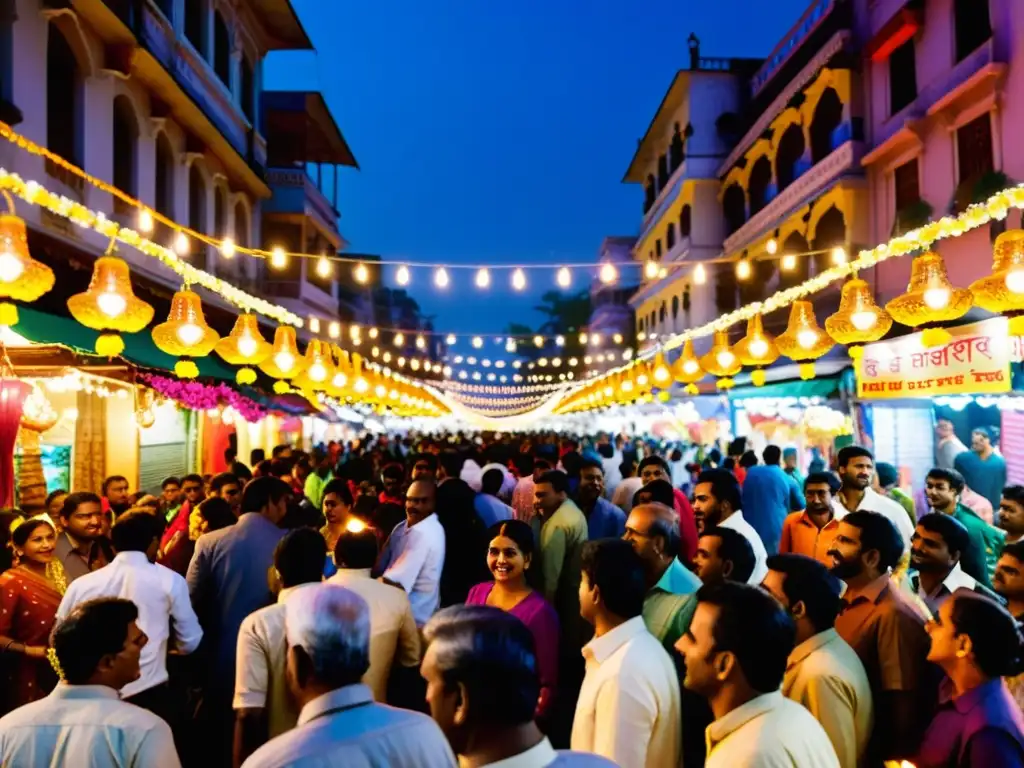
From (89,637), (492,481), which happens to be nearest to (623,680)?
(89,637)

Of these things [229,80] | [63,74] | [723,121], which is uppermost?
[723,121]

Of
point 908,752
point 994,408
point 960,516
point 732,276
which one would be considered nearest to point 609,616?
point 908,752

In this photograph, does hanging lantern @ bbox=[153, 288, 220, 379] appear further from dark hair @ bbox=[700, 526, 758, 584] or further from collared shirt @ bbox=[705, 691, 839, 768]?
collared shirt @ bbox=[705, 691, 839, 768]

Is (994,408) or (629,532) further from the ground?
(994,408)

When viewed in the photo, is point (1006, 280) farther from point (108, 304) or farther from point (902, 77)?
point (902, 77)

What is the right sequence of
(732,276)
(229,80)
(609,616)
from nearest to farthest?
(609,616) → (229,80) → (732,276)

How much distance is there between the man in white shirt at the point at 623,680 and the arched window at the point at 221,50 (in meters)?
18.0

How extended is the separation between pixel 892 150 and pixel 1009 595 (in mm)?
14304

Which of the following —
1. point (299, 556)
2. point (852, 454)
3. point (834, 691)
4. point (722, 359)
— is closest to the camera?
point (834, 691)

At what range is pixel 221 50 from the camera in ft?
60.1

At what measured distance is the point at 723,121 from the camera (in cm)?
2739

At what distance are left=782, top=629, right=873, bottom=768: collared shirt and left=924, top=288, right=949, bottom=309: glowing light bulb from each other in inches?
137

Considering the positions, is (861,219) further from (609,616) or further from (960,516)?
(609,616)

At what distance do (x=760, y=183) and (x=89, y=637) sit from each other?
24.8m
